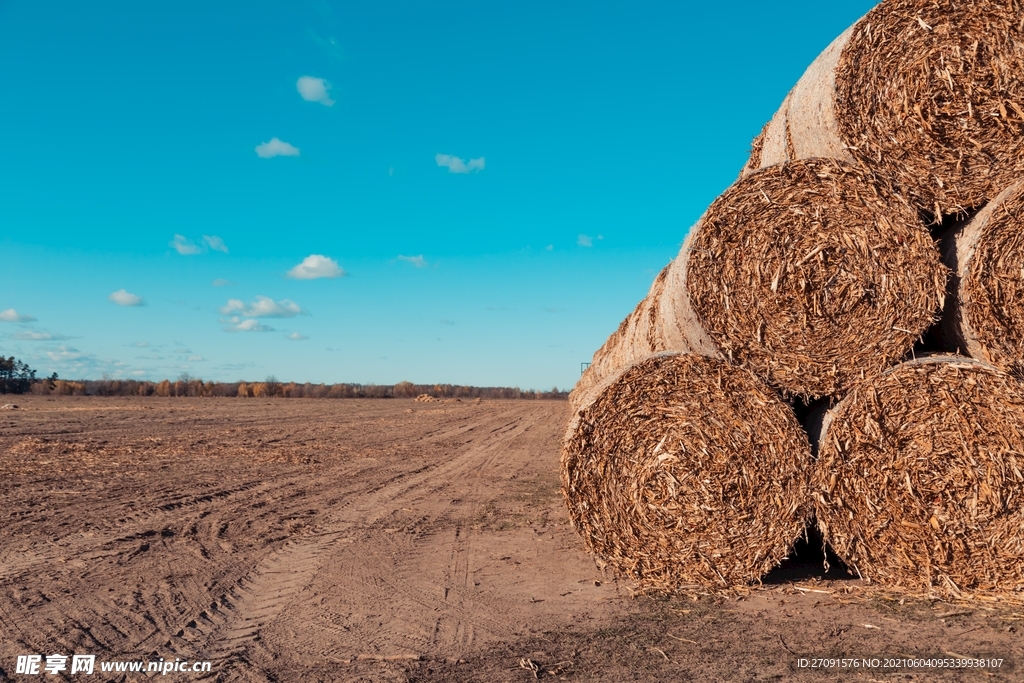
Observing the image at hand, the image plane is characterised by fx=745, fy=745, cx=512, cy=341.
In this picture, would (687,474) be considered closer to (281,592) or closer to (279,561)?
(281,592)

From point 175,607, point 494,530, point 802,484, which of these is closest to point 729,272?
point 802,484

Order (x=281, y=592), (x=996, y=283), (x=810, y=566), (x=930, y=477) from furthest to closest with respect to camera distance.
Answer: (x=810, y=566)
(x=281, y=592)
(x=930, y=477)
(x=996, y=283)

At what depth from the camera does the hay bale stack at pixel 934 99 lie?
457 centimetres

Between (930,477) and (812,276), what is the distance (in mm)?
1406

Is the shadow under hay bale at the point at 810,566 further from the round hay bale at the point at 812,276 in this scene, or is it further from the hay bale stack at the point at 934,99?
the hay bale stack at the point at 934,99

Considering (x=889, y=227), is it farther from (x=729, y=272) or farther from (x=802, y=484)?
(x=802, y=484)

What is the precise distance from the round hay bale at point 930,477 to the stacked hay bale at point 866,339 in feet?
0.04

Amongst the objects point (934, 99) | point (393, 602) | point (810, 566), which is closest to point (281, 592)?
point (393, 602)

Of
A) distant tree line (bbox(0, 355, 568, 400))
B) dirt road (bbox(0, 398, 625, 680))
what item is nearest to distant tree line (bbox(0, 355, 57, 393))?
distant tree line (bbox(0, 355, 568, 400))

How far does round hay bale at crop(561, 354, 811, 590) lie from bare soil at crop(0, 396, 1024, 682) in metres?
0.26

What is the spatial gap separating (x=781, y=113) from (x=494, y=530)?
170 inches

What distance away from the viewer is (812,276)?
4645mm

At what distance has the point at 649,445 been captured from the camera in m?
4.99

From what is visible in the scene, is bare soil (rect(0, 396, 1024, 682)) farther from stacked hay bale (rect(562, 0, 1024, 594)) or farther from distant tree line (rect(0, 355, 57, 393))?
distant tree line (rect(0, 355, 57, 393))
